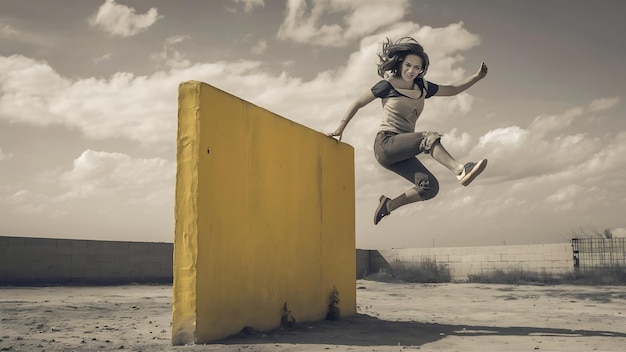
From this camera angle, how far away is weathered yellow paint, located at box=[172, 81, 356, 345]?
4023 millimetres

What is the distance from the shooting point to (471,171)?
3.52 meters

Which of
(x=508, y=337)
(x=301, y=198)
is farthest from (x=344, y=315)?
(x=508, y=337)

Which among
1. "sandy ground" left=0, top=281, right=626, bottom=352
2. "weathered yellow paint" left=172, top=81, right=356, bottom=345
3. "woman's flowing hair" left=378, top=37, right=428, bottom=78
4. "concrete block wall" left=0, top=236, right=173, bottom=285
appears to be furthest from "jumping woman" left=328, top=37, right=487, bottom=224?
"concrete block wall" left=0, top=236, right=173, bottom=285

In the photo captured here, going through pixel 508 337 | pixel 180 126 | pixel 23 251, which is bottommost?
pixel 508 337

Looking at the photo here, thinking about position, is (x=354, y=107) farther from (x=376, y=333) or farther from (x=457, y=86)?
(x=376, y=333)

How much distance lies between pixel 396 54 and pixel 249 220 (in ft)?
5.90

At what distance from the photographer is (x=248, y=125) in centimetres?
464

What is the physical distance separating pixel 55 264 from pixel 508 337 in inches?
424

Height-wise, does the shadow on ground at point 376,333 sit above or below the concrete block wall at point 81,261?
below

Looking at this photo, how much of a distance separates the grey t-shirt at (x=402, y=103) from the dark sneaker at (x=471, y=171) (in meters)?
0.92

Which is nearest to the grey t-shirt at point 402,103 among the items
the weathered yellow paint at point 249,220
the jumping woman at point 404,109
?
the jumping woman at point 404,109

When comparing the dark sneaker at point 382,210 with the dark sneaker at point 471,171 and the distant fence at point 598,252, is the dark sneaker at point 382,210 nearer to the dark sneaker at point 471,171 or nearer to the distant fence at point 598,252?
the dark sneaker at point 471,171

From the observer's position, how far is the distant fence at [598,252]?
1398 cm

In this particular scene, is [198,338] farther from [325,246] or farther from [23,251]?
[23,251]
